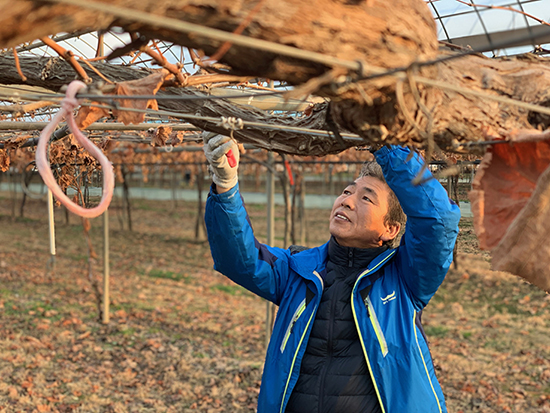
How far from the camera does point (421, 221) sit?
177 centimetres

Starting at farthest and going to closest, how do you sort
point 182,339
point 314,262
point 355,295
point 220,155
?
1. point 182,339
2. point 314,262
3. point 355,295
4. point 220,155

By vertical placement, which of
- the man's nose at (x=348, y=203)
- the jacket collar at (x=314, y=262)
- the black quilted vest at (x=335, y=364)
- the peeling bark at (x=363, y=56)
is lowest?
the black quilted vest at (x=335, y=364)

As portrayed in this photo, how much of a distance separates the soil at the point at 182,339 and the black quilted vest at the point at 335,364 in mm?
597

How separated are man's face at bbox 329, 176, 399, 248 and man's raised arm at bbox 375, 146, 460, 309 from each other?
0.17m

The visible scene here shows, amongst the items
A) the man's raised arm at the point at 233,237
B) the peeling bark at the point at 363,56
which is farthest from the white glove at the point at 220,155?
the peeling bark at the point at 363,56

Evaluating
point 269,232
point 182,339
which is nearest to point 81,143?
point 269,232

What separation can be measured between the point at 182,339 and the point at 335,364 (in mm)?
4399

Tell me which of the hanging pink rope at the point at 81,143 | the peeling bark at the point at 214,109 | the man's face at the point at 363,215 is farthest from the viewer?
the man's face at the point at 363,215

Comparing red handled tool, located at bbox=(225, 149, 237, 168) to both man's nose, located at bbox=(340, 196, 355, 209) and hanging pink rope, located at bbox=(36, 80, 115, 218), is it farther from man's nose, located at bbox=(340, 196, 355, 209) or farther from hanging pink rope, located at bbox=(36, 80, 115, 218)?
hanging pink rope, located at bbox=(36, 80, 115, 218)

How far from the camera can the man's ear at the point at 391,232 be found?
2209 mm

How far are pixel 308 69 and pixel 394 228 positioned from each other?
1.51 m

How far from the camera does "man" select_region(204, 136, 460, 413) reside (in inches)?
73.0

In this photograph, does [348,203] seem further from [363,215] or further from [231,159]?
[231,159]

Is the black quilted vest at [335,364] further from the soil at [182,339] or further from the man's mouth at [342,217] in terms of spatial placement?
the soil at [182,339]
